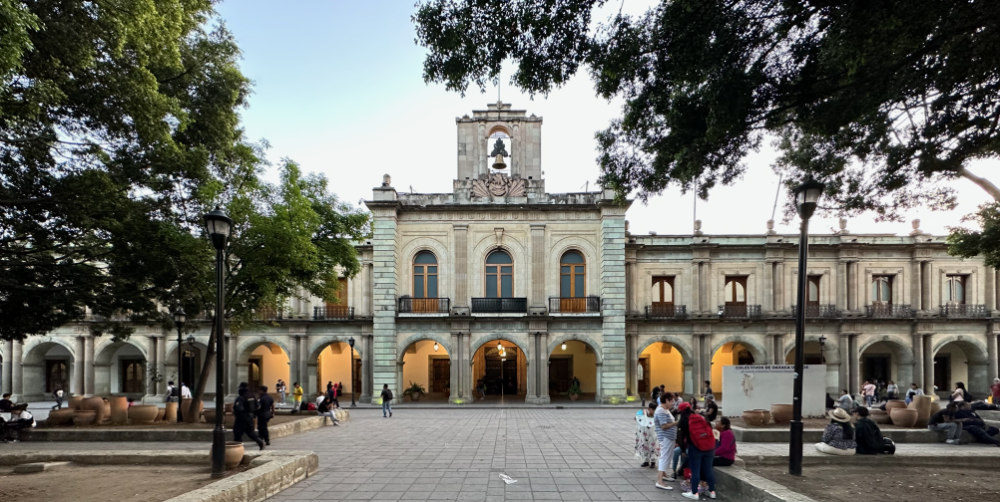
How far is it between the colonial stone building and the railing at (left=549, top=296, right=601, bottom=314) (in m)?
0.07

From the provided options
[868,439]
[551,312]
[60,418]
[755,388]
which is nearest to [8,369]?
[60,418]

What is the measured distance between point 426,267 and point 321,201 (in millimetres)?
9728

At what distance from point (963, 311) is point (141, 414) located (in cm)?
3713

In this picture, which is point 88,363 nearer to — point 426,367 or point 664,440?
point 426,367

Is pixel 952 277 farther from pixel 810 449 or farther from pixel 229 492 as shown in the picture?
pixel 229 492

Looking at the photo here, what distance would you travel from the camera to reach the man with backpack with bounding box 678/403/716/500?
8.29 metres

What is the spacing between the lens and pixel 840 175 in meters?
10.5

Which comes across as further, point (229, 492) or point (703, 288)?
point (703, 288)

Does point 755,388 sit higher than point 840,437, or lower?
lower

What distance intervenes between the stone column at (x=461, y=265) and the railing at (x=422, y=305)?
1.70ft

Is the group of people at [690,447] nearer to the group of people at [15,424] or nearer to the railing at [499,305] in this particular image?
the group of people at [15,424]

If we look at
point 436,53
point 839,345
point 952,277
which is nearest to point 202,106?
point 436,53

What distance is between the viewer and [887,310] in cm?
3127

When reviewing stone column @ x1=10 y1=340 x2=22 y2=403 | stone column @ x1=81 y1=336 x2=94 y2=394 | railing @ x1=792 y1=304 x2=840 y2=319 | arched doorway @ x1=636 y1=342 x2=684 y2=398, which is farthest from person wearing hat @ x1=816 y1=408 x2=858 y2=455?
stone column @ x1=10 y1=340 x2=22 y2=403
